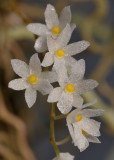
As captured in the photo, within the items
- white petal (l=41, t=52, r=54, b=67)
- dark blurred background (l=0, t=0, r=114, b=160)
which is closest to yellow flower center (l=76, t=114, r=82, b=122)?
white petal (l=41, t=52, r=54, b=67)

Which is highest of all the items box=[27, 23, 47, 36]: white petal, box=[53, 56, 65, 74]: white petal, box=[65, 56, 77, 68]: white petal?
box=[27, 23, 47, 36]: white petal

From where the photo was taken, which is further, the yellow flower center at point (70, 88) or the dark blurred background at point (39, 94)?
the dark blurred background at point (39, 94)

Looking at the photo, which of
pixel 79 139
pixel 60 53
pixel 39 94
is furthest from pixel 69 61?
pixel 39 94

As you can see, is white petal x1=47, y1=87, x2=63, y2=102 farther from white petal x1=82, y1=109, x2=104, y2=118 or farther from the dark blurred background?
the dark blurred background

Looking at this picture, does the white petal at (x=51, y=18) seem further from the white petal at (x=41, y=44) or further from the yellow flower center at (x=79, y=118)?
the yellow flower center at (x=79, y=118)

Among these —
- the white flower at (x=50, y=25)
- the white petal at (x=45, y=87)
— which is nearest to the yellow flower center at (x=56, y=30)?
the white flower at (x=50, y=25)

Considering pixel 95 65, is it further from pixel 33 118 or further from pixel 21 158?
pixel 21 158

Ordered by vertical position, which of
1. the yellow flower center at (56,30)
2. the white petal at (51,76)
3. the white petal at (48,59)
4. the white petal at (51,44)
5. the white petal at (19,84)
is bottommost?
the white petal at (19,84)
